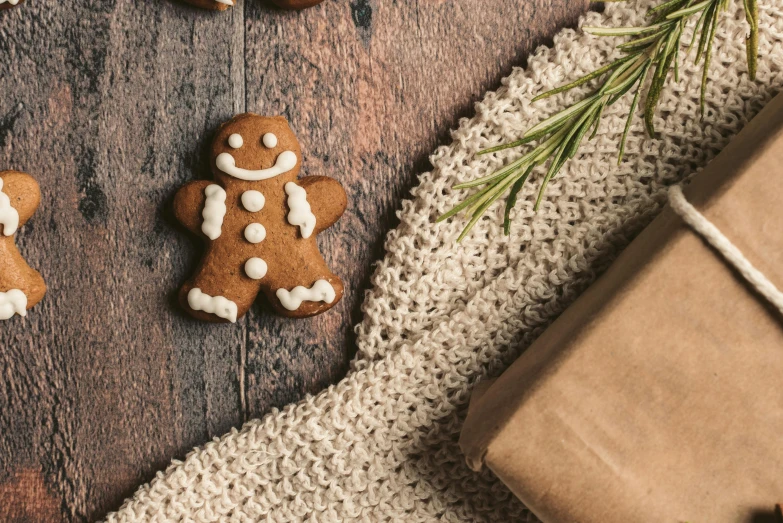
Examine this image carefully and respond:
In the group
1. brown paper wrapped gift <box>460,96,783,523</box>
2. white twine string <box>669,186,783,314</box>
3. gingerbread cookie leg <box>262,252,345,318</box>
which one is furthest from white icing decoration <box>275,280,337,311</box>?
white twine string <box>669,186,783,314</box>

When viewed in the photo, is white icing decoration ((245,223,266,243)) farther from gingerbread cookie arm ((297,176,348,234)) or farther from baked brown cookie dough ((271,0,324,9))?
baked brown cookie dough ((271,0,324,9))

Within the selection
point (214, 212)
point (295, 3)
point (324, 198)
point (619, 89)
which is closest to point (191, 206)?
point (214, 212)

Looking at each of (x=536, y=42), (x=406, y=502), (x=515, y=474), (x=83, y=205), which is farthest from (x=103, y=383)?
(x=536, y=42)

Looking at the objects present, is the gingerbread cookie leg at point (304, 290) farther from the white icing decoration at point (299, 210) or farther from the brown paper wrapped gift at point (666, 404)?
the brown paper wrapped gift at point (666, 404)

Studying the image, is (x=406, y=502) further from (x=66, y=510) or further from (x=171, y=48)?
(x=171, y=48)

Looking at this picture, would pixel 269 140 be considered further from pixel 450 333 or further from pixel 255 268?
pixel 450 333

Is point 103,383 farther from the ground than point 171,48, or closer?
closer

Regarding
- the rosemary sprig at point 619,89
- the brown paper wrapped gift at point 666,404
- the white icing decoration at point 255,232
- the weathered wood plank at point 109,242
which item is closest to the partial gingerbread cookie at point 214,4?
the weathered wood plank at point 109,242
